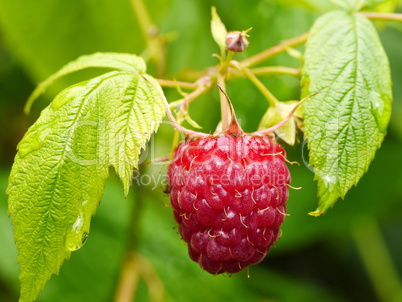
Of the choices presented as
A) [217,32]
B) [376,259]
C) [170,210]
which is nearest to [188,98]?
[217,32]

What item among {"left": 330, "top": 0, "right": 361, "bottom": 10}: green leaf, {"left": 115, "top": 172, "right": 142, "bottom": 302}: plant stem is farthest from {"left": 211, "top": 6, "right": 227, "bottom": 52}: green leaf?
{"left": 115, "top": 172, "right": 142, "bottom": 302}: plant stem

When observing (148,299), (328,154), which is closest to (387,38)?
(148,299)

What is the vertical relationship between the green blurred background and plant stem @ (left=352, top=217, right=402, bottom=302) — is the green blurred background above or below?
above

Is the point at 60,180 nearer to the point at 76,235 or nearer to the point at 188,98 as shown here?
the point at 76,235

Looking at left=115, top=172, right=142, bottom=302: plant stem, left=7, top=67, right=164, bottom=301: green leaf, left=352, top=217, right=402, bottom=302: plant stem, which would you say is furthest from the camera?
left=352, top=217, right=402, bottom=302: plant stem

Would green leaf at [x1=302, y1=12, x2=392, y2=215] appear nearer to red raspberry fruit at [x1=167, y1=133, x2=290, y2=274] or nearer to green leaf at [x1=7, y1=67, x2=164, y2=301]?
red raspberry fruit at [x1=167, y1=133, x2=290, y2=274]

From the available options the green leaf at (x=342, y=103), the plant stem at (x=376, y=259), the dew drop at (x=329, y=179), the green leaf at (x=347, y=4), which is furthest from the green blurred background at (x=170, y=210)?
the dew drop at (x=329, y=179)
